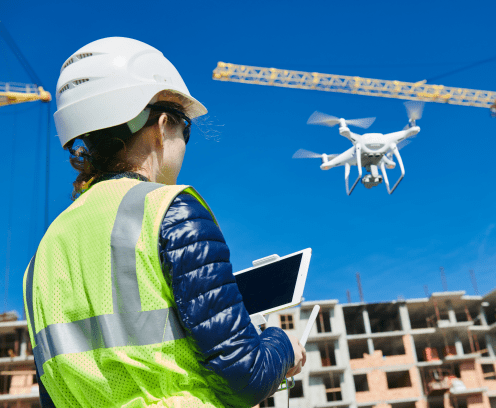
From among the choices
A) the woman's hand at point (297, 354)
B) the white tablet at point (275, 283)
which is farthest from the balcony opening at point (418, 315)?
the woman's hand at point (297, 354)

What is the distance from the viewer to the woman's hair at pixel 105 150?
74.2 inches

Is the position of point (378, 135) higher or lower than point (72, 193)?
higher

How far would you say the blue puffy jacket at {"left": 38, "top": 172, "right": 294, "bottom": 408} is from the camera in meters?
1.41

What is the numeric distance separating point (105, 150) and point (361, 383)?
5444 cm

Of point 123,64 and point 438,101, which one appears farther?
point 438,101

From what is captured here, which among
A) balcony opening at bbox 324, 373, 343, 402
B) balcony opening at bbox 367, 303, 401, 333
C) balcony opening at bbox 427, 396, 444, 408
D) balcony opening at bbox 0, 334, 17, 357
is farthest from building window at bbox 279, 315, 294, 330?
balcony opening at bbox 0, 334, 17, 357

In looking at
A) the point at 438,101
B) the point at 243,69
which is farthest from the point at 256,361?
the point at 438,101

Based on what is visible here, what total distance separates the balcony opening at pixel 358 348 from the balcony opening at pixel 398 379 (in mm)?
3556

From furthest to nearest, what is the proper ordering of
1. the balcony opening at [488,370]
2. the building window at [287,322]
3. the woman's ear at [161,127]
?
the balcony opening at [488,370] → the building window at [287,322] → the woman's ear at [161,127]

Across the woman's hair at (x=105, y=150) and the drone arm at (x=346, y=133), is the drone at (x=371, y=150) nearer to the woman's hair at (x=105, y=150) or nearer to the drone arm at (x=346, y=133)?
the drone arm at (x=346, y=133)

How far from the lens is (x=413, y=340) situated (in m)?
51.2

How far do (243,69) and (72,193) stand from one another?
6804 cm

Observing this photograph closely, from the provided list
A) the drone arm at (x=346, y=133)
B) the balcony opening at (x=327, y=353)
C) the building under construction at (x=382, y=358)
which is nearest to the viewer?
the drone arm at (x=346, y=133)

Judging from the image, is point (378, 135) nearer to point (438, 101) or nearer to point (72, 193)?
point (72, 193)
